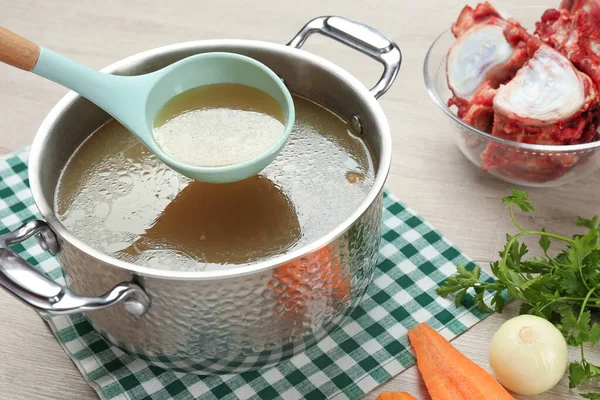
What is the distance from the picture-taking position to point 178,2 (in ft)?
6.18

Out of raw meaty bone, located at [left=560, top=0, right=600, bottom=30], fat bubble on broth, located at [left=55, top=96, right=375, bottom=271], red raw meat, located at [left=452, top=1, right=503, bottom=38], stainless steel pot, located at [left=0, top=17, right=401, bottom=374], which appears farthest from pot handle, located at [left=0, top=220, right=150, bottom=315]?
raw meaty bone, located at [left=560, top=0, right=600, bottom=30]

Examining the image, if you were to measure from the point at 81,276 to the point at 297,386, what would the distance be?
342mm

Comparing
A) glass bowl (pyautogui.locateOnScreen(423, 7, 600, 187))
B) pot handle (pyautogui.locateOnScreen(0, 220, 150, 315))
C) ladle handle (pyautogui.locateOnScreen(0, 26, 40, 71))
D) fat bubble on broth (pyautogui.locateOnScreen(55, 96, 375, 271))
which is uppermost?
ladle handle (pyautogui.locateOnScreen(0, 26, 40, 71))

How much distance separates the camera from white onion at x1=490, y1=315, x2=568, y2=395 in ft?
3.53

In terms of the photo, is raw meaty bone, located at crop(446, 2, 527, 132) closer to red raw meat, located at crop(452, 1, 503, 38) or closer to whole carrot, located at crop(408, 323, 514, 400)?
red raw meat, located at crop(452, 1, 503, 38)

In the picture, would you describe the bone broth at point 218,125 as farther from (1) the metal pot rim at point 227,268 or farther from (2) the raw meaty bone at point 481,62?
(2) the raw meaty bone at point 481,62

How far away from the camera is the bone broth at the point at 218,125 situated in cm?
112

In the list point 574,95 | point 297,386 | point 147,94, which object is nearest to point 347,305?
point 297,386

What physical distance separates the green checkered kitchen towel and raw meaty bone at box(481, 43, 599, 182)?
0.71 ft

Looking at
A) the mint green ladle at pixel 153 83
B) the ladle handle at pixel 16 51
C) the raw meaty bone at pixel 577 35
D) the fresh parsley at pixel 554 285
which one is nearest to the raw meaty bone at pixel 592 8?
the raw meaty bone at pixel 577 35

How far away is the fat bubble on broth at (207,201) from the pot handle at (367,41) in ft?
0.36

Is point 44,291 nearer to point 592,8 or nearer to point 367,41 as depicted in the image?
point 367,41

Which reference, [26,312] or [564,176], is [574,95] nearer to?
[564,176]

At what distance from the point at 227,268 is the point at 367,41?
0.46m
